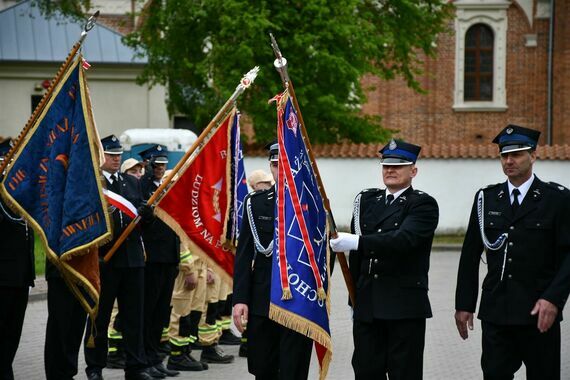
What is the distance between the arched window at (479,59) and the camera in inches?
1645

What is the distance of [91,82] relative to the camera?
3512 cm

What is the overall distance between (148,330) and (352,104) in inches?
766

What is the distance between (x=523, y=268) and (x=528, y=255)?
92 mm

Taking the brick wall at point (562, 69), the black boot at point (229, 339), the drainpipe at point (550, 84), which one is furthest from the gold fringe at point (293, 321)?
the drainpipe at point (550, 84)

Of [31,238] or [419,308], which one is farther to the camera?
[31,238]

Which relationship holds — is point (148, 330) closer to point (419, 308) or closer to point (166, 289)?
point (166, 289)

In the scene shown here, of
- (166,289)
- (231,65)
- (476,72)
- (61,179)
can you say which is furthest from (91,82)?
(61,179)

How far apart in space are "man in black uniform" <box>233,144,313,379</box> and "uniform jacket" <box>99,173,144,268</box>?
199cm

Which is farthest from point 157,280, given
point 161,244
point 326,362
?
point 326,362

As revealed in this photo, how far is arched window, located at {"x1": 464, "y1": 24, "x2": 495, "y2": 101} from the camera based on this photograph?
4178 cm

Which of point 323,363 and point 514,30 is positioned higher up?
point 514,30

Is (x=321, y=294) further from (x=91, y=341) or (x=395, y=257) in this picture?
(x=91, y=341)

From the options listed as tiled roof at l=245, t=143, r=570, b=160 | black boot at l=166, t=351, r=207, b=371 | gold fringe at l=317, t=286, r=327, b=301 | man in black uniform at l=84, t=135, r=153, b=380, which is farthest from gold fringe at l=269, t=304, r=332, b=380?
tiled roof at l=245, t=143, r=570, b=160

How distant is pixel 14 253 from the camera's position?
28.7ft
